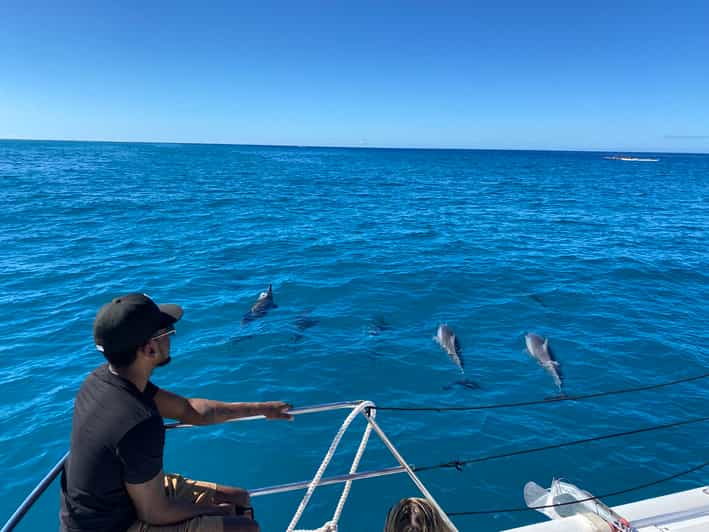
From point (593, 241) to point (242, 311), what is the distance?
63.3 ft

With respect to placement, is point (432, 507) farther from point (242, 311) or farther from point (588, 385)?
point (242, 311)

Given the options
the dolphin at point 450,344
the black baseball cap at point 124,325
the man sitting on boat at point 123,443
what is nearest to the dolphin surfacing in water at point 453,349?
the dolphin at point 450,344

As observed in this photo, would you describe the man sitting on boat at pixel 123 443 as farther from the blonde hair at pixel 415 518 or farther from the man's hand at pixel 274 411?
the blonde hair at pixel 415 518

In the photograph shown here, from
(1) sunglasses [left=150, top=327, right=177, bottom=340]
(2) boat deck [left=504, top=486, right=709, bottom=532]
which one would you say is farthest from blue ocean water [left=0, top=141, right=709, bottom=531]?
(1) sunglasses [left=150, top=327, right=177, bottom=340]

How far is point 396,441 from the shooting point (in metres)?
7.63

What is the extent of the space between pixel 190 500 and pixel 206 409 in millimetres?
694

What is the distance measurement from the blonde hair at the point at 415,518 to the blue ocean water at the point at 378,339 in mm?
3455

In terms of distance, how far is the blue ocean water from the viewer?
7.01 m

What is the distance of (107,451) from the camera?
100 inches

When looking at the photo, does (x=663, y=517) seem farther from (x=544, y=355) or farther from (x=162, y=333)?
(x=544, y=355)

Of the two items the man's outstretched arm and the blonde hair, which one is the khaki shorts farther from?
the blonde hair

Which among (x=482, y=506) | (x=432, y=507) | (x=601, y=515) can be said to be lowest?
(x=482, y=506)

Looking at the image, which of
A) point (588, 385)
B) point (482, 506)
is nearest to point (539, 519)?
point (482, 506)

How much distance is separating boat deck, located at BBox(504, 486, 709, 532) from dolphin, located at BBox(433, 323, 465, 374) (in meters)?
5.40
